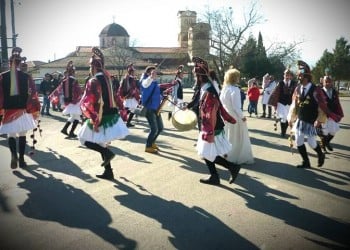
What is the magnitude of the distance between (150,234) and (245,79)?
55.1 meters

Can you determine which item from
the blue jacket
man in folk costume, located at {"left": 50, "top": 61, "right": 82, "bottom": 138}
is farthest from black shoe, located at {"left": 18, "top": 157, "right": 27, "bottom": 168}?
man in folk costume, located at {"left": 50, "top": 61, "right": 82, "bottom": 138}

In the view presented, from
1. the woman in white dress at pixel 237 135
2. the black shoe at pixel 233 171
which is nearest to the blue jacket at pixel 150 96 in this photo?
the woman in white dress at pixel 237 135

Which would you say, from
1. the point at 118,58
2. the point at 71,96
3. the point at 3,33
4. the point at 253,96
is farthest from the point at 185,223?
the point at 118,58

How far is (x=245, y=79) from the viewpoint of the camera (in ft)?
190

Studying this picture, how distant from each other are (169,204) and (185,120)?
2.58m

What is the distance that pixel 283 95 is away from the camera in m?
11.3

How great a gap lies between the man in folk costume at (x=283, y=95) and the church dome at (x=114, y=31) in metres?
89.0

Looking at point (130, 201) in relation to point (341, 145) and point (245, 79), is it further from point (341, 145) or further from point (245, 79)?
point (245, 79)

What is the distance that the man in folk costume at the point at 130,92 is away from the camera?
1360cm

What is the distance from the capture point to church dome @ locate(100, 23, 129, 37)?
95875 mm

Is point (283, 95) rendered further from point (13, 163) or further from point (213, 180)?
point (13, 163)

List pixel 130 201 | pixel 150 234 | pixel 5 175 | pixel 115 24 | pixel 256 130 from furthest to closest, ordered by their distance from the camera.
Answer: pixel 115 24, pixel 256 130, pixel 5 175, pixel 130 201, pixel 150 234

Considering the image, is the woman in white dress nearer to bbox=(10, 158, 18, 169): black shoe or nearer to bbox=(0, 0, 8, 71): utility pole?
bbox=(10, 158, 18, 169): black shoe

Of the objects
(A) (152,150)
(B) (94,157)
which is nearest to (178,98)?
(A) (152,150)
